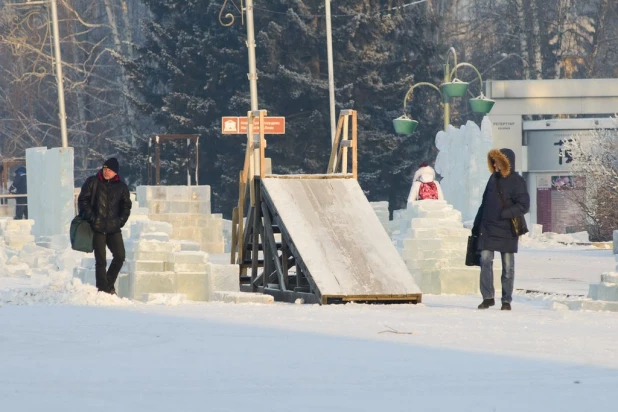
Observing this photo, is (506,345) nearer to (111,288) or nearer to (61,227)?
(111,288)

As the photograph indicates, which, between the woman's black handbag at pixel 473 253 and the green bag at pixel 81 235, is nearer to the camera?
the woman's black handbag at pixel 473 253

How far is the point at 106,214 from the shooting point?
1596cm

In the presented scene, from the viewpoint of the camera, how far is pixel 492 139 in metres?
41.4

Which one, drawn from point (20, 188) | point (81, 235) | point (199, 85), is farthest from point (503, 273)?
point (199, 85)

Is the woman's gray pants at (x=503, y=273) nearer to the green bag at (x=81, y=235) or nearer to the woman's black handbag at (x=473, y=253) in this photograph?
the woman's black handbag at (x=473, y=253)

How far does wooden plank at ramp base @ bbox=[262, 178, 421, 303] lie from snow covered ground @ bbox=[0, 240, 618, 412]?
539 mm

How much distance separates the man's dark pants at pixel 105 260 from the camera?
1595 centimetres

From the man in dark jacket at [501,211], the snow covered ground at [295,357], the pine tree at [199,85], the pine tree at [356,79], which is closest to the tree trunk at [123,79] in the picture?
the pine tree at [199,85]

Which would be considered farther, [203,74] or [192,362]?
[203,74]

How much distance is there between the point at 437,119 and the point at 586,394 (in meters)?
52.0

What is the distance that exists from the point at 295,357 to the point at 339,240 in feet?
21.3

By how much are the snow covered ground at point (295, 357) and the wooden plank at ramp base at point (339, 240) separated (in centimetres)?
54

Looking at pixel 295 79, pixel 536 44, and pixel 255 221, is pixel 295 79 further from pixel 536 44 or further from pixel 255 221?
pixel 255 221

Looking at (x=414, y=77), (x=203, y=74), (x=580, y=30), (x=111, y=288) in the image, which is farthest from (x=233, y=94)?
(x=111, y=288)
